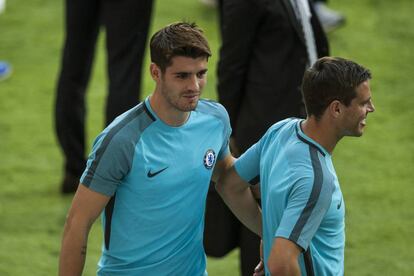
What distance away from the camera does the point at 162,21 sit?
31.6 ft

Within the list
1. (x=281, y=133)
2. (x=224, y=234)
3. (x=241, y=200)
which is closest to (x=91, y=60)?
(x=224, y=234)

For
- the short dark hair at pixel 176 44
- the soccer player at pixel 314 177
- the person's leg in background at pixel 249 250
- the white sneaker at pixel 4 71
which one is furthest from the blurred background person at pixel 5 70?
the soccer player at pixel 314 177

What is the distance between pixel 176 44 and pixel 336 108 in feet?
2.04

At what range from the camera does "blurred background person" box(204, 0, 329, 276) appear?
4742 mm

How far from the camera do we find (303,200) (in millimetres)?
3252

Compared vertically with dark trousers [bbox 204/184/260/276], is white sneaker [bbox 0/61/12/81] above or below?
above

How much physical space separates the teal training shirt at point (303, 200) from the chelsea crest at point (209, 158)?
26 cm

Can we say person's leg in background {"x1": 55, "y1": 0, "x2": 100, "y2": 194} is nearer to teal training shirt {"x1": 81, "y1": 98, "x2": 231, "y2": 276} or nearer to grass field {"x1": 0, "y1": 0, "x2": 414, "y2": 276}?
grass field {"x1": 0, "y1": 0, "x2": 414, "y2": 276}

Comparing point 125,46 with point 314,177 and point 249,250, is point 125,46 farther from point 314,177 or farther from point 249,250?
point 314,177

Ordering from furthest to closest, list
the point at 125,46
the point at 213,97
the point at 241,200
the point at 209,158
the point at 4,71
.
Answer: the point at 4,71, the point at 213,97, the point at 125,46, the point at 241,200, the point at 209,158

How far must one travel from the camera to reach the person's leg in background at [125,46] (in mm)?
6105

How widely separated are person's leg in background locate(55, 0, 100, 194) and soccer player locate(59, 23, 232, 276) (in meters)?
2.70

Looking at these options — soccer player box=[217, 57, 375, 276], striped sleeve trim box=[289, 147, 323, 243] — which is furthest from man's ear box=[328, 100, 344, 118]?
striped sleeve trim box=[289, 147, 323, 243]

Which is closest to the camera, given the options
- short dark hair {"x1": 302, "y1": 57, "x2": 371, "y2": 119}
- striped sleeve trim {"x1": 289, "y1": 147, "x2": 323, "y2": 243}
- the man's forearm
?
striped sleeve trim {"x1": 289, "y1": 147, "x2": 323, "y2": 243}
